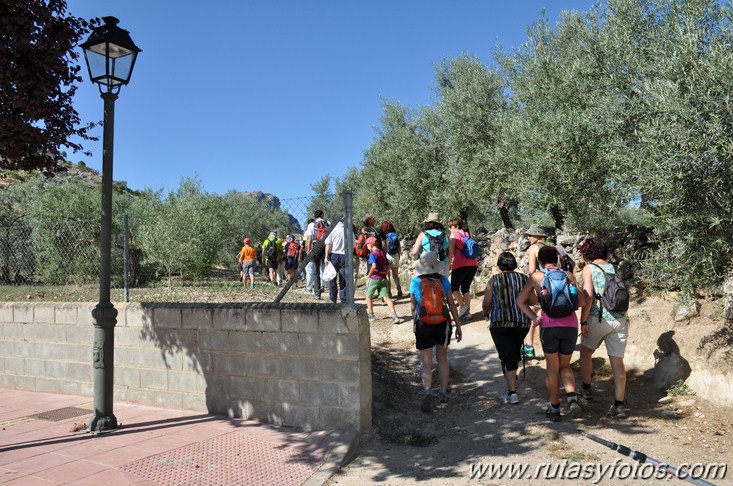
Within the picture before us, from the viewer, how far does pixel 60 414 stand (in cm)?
560

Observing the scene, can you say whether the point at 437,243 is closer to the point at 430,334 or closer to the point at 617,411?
the point at 430,334

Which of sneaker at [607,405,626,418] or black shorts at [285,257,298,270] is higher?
black shorts at [285,257,298,270]

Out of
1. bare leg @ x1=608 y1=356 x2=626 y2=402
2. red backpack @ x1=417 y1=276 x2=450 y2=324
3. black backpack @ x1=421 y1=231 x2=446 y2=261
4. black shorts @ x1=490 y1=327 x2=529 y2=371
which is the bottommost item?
bare leg @ x1=608 y1=356 x2=626 y2=402

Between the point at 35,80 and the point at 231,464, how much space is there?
14.0 feet

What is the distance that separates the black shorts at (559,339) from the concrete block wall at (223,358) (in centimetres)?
176

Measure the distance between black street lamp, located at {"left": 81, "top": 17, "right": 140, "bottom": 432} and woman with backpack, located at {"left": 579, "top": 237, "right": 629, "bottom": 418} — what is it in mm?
4712

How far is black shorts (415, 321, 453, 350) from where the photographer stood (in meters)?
5.27

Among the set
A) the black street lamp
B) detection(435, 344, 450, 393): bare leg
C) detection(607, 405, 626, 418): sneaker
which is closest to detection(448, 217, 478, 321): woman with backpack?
detection(435, 344, 450, 393): bare leg

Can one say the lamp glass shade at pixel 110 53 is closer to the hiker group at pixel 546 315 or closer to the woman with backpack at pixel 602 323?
the hiker group at pixel 546 315

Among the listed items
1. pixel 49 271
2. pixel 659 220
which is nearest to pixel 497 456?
pixel 659 220

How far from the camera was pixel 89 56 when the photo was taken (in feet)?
15.8

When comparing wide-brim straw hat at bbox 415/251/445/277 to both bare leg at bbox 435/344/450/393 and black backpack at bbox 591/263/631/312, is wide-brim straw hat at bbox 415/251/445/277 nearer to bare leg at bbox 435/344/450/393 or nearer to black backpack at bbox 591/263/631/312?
bare leg at bbox 435/344/450/393

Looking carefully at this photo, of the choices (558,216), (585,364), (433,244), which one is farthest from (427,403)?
(558,216)

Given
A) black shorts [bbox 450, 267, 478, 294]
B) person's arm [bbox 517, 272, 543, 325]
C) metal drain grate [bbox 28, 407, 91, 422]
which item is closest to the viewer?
person's arm [bbox 517, 272, 543, 325]
